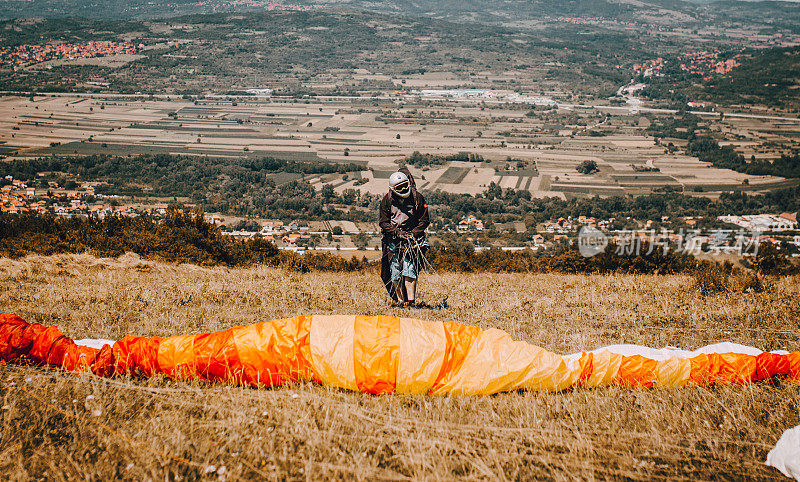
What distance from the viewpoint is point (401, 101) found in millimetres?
142500

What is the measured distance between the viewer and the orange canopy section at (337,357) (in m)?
4.36

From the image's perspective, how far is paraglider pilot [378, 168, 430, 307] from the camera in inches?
311

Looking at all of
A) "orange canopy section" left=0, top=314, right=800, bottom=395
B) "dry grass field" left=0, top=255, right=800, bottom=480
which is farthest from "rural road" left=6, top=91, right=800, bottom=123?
"dry grass field" left=0, top=255, right=800, bottom=480

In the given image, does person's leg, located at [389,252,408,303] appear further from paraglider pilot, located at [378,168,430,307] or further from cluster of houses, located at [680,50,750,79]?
cluster of houses, located at [680,50,750,79]

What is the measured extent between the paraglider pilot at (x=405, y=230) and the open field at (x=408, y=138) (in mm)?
58843

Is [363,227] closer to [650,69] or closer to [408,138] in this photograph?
[408,138]

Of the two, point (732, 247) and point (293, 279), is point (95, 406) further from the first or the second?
point (732, 247)

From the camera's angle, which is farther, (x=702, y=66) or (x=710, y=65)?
(x=702, y=66)

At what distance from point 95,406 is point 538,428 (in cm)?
326

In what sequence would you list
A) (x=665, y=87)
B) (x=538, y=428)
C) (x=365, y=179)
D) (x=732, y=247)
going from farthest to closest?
(x=665, y=87), (x=365, y=179), (x=732, y=247), (x=538, y=428)

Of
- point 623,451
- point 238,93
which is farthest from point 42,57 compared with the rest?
point 623,451

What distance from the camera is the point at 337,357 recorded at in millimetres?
4367

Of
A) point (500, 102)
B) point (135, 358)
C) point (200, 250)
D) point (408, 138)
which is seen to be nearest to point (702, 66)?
point (500, 102)

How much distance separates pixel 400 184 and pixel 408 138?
95.8 metres
